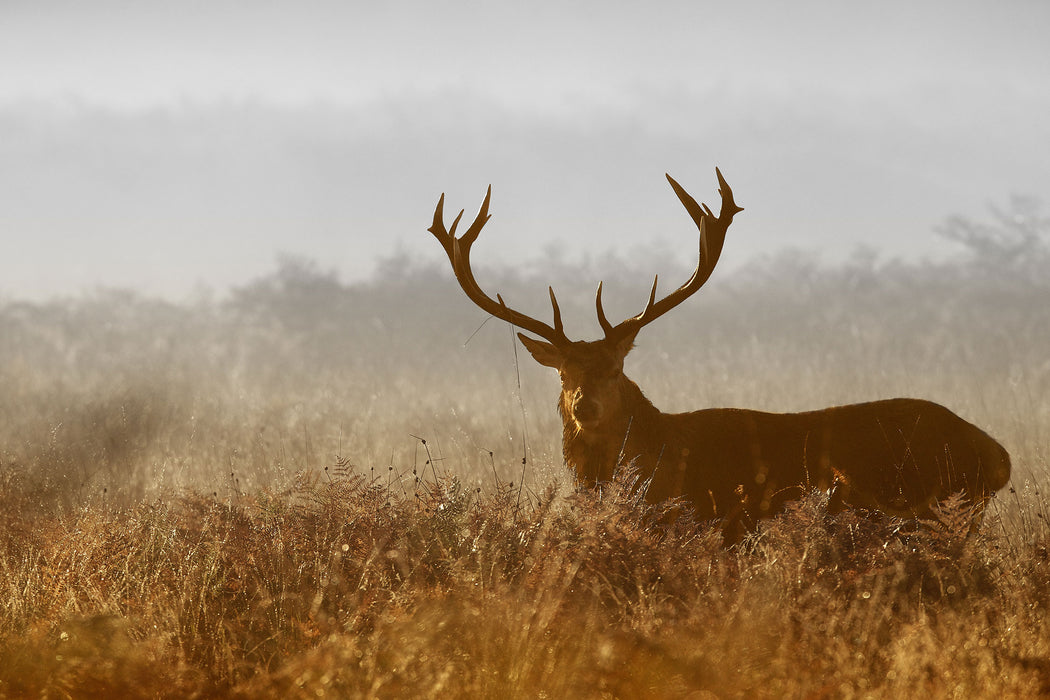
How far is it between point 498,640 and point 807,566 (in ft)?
5.16

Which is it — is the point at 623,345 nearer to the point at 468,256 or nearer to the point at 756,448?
the point at 756,448

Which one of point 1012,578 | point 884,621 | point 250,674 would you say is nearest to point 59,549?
point 250,674

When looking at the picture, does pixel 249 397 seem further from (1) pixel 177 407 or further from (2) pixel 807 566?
(2) pixel 807 566

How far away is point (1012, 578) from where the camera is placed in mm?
4332

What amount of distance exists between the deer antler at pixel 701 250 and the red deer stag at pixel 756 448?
4cm

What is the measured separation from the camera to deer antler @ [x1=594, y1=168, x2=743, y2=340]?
6.19 m

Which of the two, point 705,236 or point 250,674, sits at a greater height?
point 705,236

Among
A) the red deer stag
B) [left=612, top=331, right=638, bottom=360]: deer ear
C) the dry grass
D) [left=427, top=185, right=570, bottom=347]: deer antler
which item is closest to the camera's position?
the dry grass

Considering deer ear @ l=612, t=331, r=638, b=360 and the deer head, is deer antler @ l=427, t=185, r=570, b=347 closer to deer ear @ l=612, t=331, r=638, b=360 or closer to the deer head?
the deer head

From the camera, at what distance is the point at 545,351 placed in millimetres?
6156

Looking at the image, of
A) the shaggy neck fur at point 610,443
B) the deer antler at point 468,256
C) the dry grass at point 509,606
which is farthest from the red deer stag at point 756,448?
the dry grass at point 509,606

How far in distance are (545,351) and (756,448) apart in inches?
58.3

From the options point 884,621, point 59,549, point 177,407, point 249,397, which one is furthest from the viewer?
point 249,397

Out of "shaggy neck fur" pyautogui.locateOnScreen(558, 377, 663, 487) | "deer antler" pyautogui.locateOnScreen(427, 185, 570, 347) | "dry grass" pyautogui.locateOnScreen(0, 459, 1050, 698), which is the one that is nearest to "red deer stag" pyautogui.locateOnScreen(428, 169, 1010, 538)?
"shaggy neck fur" pyautogui.locateOnScreen(558, 377, 663, 487)
